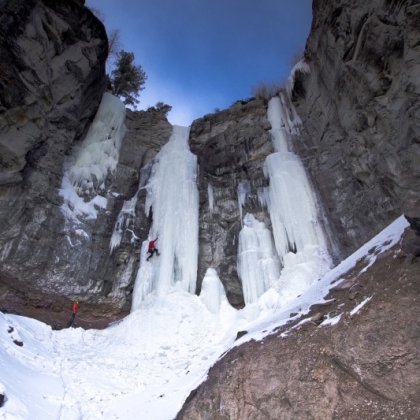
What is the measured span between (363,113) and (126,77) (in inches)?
634

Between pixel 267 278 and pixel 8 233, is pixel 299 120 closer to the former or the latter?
pixel 267 278

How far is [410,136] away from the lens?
8.53 meters

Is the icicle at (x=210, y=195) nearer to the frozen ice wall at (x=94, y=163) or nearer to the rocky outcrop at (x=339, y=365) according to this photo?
the frozen ice wall at (x=94, y=163)

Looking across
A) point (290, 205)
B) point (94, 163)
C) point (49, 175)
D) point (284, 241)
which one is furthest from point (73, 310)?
point (290, 205)

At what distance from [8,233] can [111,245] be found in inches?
155

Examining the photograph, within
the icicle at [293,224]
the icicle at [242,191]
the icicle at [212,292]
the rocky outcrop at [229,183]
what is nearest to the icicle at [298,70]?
the rocky outcrop at [229,183]

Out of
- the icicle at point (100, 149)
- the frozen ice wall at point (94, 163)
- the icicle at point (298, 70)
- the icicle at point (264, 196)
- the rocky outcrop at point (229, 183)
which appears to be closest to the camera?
the rocky outcrop at point (229, 183)

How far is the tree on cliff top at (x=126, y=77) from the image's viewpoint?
2147 cm

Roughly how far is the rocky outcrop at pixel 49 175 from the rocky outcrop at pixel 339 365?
8.98 m

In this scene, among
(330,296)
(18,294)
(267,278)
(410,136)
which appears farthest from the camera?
(267,278)

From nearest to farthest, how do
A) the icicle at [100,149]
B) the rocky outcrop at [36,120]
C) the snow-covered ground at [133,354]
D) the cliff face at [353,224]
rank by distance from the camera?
the cliff face at [353,224] → the snow-covered ground at [133,354] → the rocky outcrop at [36,120] → the icicle at [100,149]

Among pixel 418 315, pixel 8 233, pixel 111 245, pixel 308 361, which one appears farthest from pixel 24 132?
pixel 418 315

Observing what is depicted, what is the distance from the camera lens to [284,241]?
12.3 m

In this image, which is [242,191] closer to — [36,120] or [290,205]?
[290,205]
